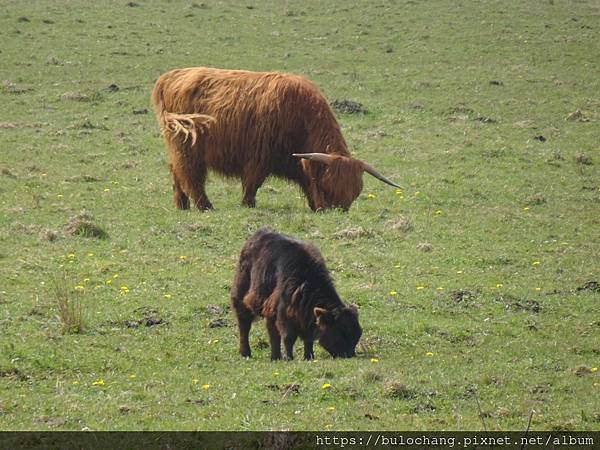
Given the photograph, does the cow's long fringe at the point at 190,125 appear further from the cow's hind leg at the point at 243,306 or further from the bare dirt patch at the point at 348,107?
the bare dirt patch at the point at 348,107

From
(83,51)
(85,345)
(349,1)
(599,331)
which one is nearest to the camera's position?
(85,345)

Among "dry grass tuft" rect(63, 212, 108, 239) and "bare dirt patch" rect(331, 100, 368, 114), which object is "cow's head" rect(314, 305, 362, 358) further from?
"bare dirt patch" rect(331, 100, 368, 114)

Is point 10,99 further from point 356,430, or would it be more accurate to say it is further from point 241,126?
point 356,430

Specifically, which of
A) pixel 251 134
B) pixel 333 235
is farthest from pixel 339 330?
pixel 251 134

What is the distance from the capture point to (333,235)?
14352mm

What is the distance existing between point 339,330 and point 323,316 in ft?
0.74

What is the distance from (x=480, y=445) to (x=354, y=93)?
61.6 ft

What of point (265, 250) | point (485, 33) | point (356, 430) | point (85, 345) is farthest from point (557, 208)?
point (485, 33)

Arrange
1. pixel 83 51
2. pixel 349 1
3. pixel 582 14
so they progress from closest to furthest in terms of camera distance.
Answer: pixel 83 51 < pixel 582 14 < pixel 349 1

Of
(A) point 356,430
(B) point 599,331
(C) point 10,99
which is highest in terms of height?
(A) point 356,430

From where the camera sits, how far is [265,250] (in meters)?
9.92

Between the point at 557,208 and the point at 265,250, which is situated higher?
the point at 265,250

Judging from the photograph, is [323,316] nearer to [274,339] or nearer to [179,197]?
[274,339]

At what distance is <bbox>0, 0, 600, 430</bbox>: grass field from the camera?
838 cm
